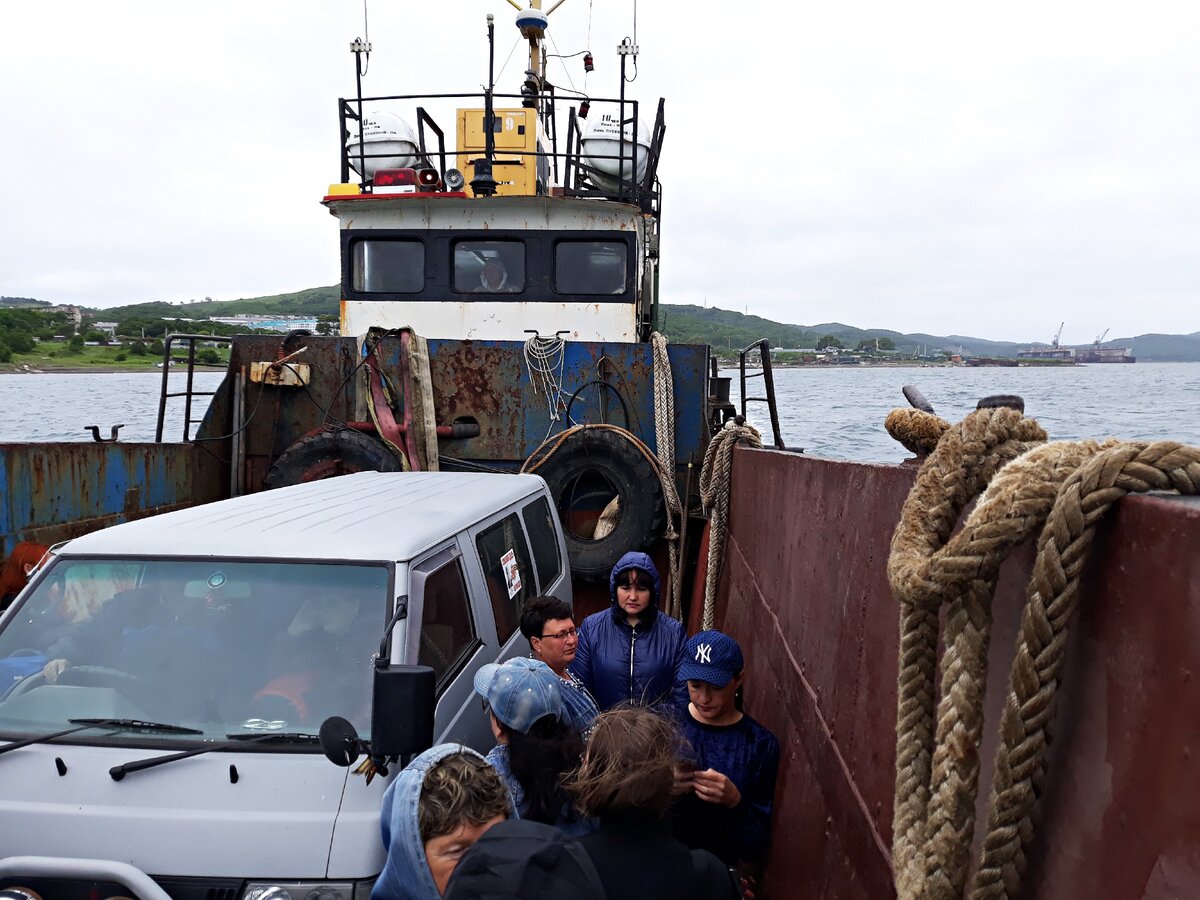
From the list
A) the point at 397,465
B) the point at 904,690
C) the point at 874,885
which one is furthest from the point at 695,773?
the point at 397,465

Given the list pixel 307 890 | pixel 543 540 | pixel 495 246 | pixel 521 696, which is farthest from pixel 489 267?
pixel 307 890

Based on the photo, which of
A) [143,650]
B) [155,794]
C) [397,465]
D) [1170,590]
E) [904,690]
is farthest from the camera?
[397,465]

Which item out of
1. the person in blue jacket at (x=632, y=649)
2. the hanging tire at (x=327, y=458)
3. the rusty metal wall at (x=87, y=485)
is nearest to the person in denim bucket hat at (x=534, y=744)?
the person in blue jacket at (x=632, y=649)

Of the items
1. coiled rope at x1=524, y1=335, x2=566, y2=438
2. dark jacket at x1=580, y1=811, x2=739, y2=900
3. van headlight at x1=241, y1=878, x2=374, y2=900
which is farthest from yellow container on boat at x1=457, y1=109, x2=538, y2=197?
dark jacket at x1=580, y1=811, x2=739, y2=900

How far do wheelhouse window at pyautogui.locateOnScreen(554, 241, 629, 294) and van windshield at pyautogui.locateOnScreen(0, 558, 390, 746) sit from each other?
278 inches

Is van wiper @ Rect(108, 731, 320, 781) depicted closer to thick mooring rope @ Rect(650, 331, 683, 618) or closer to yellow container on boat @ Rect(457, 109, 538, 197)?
thick mooring rope @ Rect(650, 331, 683, 618)

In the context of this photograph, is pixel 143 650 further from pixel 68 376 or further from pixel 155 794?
pixel 68 376

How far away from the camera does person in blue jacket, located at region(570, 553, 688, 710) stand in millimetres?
4309

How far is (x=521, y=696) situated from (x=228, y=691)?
3.22 ft

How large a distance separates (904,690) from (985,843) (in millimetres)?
324

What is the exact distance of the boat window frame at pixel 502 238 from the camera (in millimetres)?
9859

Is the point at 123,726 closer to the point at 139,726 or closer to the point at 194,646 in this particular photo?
the point at 139,726

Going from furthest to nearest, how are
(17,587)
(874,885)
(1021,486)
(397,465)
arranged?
(397,465)
(17,587)
(874,885)
(1021,486)

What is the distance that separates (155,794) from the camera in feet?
8.67
